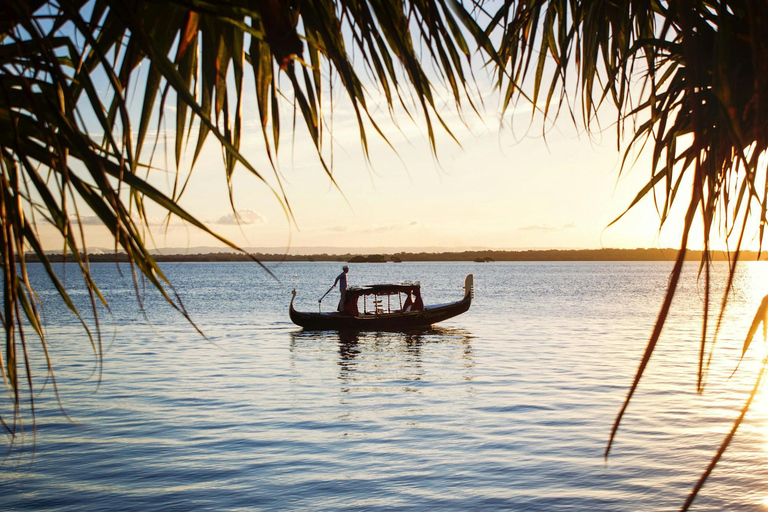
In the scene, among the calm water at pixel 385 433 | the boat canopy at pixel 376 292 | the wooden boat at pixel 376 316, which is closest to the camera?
the calm water at pixel 385 433

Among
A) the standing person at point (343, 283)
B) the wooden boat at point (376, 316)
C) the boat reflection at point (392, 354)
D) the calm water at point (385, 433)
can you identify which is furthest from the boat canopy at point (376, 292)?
the calm water at point (385, 433)

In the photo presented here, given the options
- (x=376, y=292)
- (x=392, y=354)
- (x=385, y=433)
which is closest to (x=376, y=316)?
(x=376, y=292)

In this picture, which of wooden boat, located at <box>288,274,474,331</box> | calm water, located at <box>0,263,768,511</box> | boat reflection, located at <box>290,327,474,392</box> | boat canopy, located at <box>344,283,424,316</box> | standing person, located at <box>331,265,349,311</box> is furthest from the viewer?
wooden boat, located at <box>288,274,474,331</box>

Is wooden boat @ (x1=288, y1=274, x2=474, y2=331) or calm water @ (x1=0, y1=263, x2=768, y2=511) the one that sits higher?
wooden boat @ (x1=288, y1=274, x2=474, y2=331)

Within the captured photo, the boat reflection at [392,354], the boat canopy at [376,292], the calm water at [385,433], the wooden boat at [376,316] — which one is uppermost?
the boat canopy at [376,292]

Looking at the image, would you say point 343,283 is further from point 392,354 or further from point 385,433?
point 385,433

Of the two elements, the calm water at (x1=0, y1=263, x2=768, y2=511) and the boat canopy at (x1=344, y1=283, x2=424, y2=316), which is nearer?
the calm water at (x1=0, y1=263, x2=768, y2=511)

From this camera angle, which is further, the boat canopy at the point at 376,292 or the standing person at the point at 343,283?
the standing person at the point at 343,283

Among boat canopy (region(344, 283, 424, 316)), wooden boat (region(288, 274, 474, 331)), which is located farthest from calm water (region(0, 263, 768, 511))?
wooden boat (region(288, 274, 474, 331))

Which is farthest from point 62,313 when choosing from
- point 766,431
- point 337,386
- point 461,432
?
point 766,431

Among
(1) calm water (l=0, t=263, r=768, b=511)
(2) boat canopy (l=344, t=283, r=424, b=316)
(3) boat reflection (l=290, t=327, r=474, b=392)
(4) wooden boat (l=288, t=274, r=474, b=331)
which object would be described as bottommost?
(3) boat reflection (l=290, t=327, r=474, b=392)

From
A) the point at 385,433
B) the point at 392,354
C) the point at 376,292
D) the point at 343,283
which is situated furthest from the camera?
the point at 343,283

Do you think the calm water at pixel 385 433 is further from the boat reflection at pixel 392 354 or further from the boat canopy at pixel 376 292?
the boat canopy at pixel 376 292

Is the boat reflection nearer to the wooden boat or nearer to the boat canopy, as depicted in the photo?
the wooden boat
